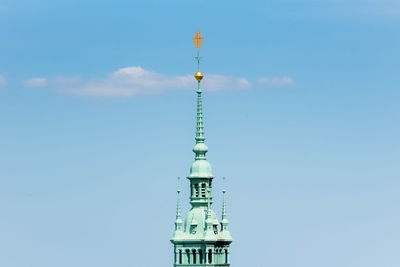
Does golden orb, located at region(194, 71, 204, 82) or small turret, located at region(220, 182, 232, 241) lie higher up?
golden orb, located at region(194, 71, 204, 82)

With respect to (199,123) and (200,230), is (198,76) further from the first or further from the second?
(200,230)

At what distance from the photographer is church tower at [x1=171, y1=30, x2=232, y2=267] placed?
7101 inches

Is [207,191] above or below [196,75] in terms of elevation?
below

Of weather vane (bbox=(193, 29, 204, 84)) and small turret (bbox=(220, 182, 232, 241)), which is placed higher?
weather vane (bbox=(193, 29, 204, 84))

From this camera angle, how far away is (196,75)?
604 ft

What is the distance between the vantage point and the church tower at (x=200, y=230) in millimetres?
180375

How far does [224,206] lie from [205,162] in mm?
5503

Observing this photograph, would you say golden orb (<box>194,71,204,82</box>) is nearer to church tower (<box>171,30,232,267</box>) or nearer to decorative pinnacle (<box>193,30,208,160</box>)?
decorative pinnacle (<box>193,30,208,160</box>)

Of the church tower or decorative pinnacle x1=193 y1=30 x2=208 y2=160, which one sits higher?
decorative pinnacle x1=193 y1=30 x2=208 y2=160

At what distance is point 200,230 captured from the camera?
181 m

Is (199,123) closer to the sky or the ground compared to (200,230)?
closer to the sky

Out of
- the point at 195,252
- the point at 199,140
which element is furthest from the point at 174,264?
the point at 199,140

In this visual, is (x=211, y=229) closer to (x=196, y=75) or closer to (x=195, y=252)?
(x=195, y=252)

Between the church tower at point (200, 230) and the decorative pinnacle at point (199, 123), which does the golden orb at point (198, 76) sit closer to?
the decorative pinnacle at point (199, 123)
